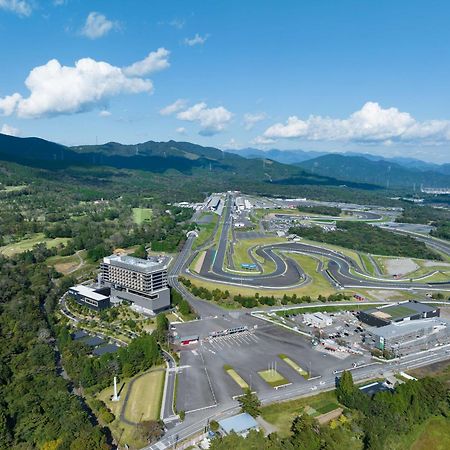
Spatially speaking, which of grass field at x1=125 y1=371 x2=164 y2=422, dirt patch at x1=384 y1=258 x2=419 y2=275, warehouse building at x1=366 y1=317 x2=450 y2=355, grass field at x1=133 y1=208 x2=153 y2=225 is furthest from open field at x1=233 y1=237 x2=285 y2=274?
grass field at x1=125 y1=371 x2=164 y2=422

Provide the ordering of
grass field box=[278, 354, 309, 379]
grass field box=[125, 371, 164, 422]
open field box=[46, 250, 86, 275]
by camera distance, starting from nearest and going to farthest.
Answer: grass field box=[125, 371, 164, 422], grass field box=[278, 354, 309, 379], open field box=[46, 250, 86, 275]

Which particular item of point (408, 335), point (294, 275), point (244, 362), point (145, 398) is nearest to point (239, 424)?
point (145, 398)

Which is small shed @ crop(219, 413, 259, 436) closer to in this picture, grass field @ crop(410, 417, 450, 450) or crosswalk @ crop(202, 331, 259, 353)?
grass field @ crop(410, 417, 450, 450)

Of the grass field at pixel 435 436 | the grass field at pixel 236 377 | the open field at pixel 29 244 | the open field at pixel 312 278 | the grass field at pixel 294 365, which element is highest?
the open field at pixel 29 244

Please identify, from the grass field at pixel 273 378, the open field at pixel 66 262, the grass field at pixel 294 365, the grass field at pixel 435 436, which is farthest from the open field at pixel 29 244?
the grass field at pixel 435 436

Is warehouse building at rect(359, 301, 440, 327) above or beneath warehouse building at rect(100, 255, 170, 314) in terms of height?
beneath

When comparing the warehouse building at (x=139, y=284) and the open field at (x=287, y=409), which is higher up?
the warehouse building at (x=139, y=284)

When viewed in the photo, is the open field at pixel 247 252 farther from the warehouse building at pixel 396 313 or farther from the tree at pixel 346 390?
the tree at pixel 346 390

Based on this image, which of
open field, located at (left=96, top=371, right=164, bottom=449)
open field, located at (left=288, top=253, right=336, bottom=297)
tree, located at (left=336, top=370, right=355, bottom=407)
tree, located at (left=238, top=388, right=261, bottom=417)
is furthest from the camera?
open field, located at (left=288, top=253, right=336, bottom=297)
